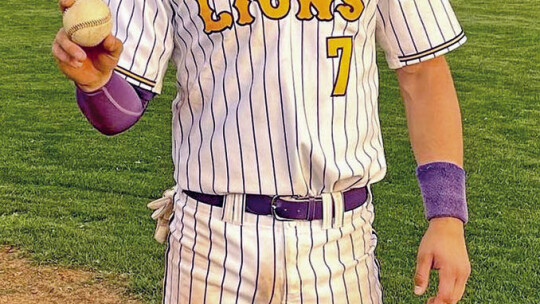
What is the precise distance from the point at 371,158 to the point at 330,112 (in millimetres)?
163

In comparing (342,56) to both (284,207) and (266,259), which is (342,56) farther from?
(266,259)

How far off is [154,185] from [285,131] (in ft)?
14.5

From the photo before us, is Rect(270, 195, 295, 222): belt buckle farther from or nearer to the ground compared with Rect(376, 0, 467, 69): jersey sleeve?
nearer to the ground

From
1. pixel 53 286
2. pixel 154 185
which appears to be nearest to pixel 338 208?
pixel 53 286

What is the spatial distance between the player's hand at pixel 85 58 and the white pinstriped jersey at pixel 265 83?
0.23 metres

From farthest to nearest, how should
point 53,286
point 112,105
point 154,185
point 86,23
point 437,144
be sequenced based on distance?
1. point 154,185
2. point 53,286
3. point 437,144
4. point 112,105
5. point 86,23

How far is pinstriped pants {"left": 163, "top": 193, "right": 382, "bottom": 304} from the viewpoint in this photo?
1969mm

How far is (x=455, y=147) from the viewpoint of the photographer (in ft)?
6.86

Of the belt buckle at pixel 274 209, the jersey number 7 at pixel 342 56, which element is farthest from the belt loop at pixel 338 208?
the jersey number 7 at pixel 342 56

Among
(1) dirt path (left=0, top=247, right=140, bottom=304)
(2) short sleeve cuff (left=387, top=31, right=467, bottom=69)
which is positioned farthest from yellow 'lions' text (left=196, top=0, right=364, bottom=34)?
(1) dirt path (left=0, top=247, right=140, bottom=304)

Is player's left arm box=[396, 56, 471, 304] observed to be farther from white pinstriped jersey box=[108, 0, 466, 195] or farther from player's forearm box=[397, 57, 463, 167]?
white pinstriped jersey box=[108, 0, 466, 195]

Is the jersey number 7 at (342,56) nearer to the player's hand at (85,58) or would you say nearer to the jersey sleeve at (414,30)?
the jersey sleeve at (414,30)

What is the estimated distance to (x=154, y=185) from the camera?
626cm

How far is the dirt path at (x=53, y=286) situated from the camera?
4352mm
